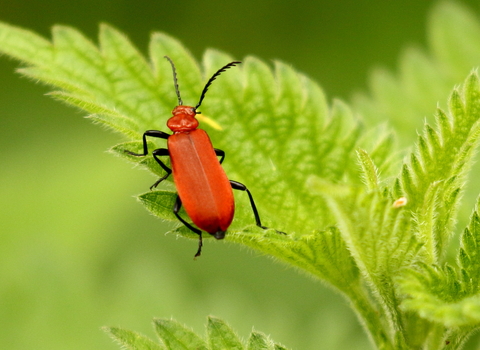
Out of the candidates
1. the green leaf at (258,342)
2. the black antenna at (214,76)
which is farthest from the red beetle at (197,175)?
the green leaf at (258,342)

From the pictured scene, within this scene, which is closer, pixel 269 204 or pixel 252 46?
pixel 269 204

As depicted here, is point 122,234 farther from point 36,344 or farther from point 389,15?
point 389,15

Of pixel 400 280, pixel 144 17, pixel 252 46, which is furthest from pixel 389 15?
pixel 400 280

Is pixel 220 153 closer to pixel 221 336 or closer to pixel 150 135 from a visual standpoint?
pixel 150 135

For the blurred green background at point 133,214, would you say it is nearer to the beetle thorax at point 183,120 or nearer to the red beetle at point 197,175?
the red beetle at point 197,175

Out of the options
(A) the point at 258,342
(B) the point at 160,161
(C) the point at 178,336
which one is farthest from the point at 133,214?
(A) the point at 258,342

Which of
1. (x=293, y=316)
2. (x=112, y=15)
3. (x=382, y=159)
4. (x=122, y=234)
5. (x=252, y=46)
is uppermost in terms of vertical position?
(x=112, y=15)

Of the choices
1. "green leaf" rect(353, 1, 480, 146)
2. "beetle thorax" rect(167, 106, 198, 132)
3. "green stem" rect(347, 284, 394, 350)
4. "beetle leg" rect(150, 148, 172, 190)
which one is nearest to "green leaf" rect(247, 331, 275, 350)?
"green stem" rect(347, 284, 394, 350)

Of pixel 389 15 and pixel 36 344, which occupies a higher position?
pixel 389 15
